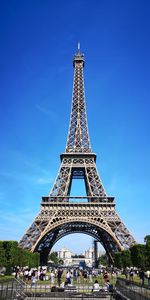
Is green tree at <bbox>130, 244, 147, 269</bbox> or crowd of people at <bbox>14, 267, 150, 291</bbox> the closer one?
crowd of people at <bbox>14, 267, 150, 291</bbox>

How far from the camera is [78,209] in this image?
199ft

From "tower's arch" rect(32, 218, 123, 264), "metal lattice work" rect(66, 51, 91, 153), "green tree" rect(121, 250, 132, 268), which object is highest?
"metal lattice work" rect(66, 51, 91, 153)

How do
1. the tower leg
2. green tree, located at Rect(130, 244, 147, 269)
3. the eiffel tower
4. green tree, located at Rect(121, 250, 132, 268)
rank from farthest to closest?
the tower leg < the eiffel tower < green tree, located at Rect(121, 250, 132, 268) < green tree, located at Rect(130, 244, 147, 269)

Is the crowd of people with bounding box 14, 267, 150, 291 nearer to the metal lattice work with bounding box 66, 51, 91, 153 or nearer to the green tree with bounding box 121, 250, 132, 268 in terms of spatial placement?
the green tree with bounding box 121, 250, 132, 268

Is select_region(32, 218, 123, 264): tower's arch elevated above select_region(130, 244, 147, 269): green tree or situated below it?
above

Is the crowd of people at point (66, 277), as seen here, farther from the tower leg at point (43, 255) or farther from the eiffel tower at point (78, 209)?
the tower leg at point (43, 255)

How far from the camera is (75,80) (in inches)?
3046

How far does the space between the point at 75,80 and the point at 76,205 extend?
30.9 meters

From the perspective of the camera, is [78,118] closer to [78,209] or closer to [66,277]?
[78,209]

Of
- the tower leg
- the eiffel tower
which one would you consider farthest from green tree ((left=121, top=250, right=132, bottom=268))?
the tower leg

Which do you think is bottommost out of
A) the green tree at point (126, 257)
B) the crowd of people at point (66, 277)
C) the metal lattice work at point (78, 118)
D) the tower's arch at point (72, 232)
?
the crowd of people at point (66, 277)

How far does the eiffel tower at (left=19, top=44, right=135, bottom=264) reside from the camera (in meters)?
56.4

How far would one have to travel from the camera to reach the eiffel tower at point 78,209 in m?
56.4

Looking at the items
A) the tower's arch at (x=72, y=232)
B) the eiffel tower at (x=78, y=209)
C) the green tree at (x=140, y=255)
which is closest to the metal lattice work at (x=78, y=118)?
Result: the eiffel tower at (x=78, y=209)
